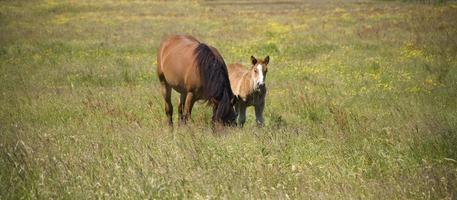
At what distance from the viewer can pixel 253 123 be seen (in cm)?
1016

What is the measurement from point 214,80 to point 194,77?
0.61m

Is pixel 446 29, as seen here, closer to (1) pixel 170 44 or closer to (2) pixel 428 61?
(2) pixel 428 61

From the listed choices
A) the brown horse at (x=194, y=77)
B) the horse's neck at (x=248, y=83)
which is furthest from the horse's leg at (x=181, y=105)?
the horse's neck at (x=248, y=83)

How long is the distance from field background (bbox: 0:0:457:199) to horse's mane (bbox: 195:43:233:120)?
1.69 ft

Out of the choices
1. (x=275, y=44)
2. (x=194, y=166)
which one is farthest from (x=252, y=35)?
(x=194, y=166)

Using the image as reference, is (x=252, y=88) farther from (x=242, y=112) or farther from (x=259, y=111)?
(x=242, y=112)

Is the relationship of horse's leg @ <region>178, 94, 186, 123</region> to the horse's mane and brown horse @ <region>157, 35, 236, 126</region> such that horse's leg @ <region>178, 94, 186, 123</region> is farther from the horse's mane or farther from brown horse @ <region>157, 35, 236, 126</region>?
the horse's mane

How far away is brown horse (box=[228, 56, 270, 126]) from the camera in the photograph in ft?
30.8

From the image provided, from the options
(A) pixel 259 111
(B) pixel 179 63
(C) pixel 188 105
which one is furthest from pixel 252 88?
(B) pixel 179 63

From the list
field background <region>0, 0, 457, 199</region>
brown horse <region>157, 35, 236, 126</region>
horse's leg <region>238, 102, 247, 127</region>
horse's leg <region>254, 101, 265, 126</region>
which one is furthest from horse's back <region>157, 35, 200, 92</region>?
horse's leg <region>254, 101, 265, 126</region>

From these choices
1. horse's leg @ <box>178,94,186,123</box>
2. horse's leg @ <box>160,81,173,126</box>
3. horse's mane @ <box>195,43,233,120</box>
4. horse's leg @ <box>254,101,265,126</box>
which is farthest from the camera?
horse's leg @ <box>160,81,173,126</box>

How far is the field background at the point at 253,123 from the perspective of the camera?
4.83 metres

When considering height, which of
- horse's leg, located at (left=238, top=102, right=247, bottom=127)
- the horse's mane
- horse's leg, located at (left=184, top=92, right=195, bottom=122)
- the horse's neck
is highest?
the horse's mane

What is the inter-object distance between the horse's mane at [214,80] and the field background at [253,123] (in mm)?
516
